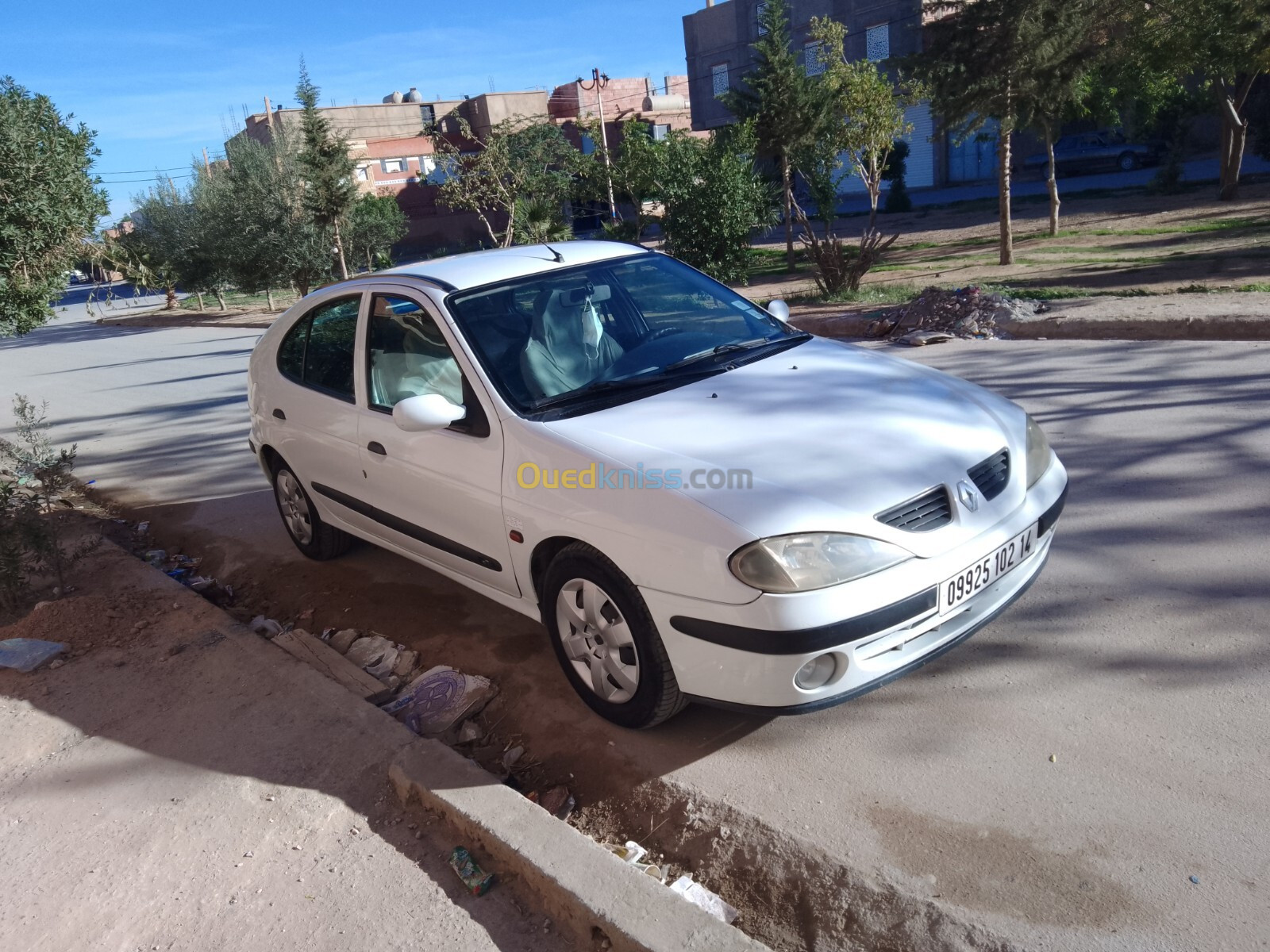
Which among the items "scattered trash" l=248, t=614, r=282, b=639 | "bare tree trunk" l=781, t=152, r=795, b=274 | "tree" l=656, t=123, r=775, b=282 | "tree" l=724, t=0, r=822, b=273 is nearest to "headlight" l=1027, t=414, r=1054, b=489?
"scattered trash" l=248, t=614, r=282, b=639

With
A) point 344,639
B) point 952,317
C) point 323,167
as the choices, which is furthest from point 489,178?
point 344,639

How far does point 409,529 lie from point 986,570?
2.54 m

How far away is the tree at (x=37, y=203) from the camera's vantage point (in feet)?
19.9

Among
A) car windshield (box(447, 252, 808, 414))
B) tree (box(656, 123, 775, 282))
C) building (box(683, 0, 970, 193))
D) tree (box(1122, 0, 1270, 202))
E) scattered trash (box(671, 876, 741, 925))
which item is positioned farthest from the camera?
building (box(683, 0, 970, 193))

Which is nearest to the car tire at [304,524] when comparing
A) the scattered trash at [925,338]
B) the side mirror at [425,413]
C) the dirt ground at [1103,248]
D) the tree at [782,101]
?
the side mirror at [425,413]

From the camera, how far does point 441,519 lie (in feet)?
13.5

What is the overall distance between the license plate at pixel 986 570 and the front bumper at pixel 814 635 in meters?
0.03

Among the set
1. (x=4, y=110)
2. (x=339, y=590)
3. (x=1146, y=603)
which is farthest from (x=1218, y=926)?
(x=4, y=110)

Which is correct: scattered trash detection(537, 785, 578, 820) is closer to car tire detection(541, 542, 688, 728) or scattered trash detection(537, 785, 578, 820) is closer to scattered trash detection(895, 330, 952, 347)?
car tire detection(541, 542, 688, 728)

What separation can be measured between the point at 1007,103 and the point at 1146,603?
15524 mm

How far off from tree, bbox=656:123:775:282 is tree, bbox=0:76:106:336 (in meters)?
10.1

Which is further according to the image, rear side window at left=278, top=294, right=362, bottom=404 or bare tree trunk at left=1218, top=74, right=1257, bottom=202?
bare tree trunk at left=1218, top=74, right=1257, bottom=202

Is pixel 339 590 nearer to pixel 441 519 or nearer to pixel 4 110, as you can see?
pixel 441 519

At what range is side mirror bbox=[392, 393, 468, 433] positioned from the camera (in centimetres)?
372
